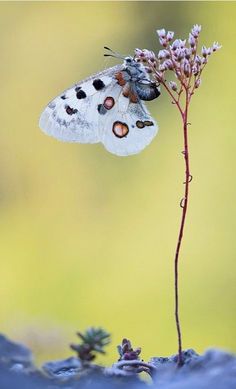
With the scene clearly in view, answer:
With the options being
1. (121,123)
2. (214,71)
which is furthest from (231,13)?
(121,123)

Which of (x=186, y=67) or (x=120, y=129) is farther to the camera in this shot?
(x=120, y=129)

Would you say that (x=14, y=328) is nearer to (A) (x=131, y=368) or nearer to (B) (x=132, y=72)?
(A) (x=131, y=368)

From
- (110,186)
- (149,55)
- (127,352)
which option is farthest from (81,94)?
(110,186)

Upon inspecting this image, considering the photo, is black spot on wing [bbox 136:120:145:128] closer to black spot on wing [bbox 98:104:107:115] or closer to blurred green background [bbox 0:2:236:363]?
black spot on wing [bbox 98:104:107:115]

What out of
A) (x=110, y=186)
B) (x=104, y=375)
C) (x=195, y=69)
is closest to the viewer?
(x=104, y=375)

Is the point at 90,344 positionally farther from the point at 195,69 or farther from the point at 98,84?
the point at 98,84

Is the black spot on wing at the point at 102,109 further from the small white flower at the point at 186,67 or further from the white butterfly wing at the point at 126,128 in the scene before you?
the small white flower at the point at 186,67

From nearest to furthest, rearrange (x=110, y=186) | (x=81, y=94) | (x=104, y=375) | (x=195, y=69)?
(x=104, y=375) → (x=195, y=69) → (x=81, y=94) → (x=110, y=186)
